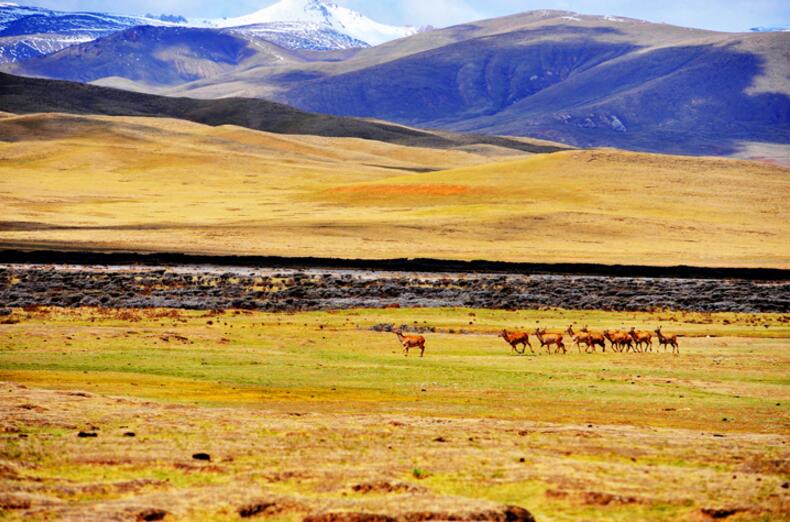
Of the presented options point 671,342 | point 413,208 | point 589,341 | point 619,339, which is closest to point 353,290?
point 589,341

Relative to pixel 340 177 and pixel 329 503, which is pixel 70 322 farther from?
pixel 340 177

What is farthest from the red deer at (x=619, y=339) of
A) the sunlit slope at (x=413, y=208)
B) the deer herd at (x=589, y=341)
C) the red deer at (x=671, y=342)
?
the sunlit slope at (x=413, y=208)

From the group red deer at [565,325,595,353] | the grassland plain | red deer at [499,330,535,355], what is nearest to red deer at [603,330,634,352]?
red deer at [565,325,595,353]

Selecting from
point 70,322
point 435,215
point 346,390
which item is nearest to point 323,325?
point 70,322

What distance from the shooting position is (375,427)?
21.7m

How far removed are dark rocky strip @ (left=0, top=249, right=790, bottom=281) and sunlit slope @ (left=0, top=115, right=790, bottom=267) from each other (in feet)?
15.8

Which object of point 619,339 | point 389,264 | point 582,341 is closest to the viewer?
point 619,339

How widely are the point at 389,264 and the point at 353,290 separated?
1396cm

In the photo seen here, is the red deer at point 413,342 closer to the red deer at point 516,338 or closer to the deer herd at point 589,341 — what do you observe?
the deer herd at point 589,341

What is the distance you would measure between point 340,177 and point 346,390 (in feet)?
435

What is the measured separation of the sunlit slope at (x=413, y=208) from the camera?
83.6m

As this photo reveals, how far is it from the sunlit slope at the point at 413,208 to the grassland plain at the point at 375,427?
42073 mm

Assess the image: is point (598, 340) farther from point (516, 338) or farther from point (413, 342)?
point (413, 342)

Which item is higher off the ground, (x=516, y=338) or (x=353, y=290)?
(x=353, y=290)
